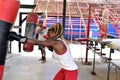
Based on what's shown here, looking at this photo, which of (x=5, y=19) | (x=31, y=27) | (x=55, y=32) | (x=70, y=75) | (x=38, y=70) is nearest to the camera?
(x=5, y=19)

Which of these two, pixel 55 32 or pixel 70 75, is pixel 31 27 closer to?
pixel 55 32

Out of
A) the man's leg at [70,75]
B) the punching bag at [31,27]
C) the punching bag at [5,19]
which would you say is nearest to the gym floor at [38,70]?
the punching bag at [31,27]

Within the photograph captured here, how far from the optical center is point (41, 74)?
6562mm

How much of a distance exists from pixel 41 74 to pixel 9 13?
11.9 feet

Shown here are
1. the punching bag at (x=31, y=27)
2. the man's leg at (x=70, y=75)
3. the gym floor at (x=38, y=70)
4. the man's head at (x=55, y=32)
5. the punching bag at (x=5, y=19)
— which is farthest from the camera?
the gym floor at (x=38, y=70)

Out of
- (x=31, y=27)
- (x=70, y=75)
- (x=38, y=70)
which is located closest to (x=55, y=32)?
(x=70, y=75)

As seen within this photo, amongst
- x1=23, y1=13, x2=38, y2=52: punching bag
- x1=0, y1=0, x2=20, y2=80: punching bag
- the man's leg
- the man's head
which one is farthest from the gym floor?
x1=0, y1=0, x2=20, y2=80: punching bag

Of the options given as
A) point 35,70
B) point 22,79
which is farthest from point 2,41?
point 35,70

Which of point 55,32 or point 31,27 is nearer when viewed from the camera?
point 55,32

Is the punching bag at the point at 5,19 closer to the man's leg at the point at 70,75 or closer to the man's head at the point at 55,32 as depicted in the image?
the man's head at the point at 55,32

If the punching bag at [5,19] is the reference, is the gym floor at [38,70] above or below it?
below

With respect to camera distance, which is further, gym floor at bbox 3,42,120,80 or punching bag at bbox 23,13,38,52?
gym floor at bbox 3,42,120,80

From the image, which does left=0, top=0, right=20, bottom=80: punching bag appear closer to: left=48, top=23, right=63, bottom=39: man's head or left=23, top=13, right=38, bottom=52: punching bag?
left=48, top=23, right=63, bottom=39: man's head

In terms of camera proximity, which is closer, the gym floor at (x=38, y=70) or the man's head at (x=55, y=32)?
the man's head at (x=55, y=32)
